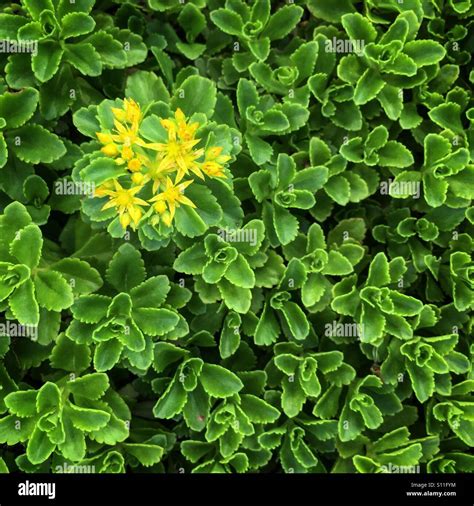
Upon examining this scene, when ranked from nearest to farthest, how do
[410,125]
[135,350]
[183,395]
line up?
[135,350], [183,395], [410,125]

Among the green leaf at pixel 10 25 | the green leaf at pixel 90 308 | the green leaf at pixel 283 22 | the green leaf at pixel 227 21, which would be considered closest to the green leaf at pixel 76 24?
the green leaf at pixel 10 25

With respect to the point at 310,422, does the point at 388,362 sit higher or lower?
higher

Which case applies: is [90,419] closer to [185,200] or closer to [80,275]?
[80,275]

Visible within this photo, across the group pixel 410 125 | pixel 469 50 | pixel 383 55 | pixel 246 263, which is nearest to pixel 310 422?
pixel 246 263

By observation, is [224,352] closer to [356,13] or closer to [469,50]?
[356,13]

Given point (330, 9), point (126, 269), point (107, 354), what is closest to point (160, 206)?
point (126, 269)

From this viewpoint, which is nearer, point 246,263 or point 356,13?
Result: point 246,263
